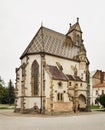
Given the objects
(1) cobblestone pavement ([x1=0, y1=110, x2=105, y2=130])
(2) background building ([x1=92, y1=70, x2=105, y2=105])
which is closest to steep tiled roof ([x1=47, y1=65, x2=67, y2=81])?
(1) cobblestone pavement ([x1=0, y1=110, x2=105, y2=130])

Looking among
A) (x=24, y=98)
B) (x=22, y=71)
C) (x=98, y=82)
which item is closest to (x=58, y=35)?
(x=22, y=71)

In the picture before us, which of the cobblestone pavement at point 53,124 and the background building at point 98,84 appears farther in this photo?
the background building at point 98,84

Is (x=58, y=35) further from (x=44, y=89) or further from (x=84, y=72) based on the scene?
(x=44, y=89)

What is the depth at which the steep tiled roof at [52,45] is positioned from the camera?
3941 centimetres

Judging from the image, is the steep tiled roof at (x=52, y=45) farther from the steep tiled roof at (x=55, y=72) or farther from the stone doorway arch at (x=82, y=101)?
the stone doorway arch at (x=82, y=101)

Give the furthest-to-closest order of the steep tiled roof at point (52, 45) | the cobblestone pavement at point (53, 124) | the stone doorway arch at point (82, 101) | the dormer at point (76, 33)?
the dormer at point (76, 33)
the stone doorway arch at point (82, 101)
the steep tiled roof at point (52, 45)
the cobblestone pavement at point (53, 124)

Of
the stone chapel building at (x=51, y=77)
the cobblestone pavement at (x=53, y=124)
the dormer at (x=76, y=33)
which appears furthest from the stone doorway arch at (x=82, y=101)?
the cobblestone pavement at (x=53, y=124)

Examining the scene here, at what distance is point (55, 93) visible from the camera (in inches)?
1420

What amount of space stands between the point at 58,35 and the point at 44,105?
53.1 ft

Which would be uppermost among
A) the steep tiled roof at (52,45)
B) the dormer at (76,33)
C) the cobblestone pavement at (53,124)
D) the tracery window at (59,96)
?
the dormer at (76,33)

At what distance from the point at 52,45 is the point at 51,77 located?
805 cm

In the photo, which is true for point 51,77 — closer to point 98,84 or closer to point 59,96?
point 59,96

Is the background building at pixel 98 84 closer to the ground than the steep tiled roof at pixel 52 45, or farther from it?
closer to the ground

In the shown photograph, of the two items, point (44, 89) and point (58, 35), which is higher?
point (58, 35)
